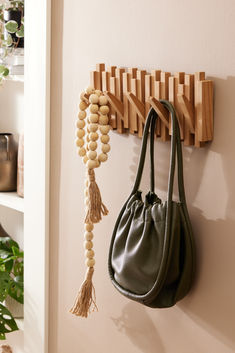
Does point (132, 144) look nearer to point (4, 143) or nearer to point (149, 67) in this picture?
point (149, 67)

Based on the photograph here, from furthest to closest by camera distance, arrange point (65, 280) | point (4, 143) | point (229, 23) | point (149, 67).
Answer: point (4, 143)
point (65, 280)
point (149, 67)
point (229, 23)

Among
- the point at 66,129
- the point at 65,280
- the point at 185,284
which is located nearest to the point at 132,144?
the point at 66,129

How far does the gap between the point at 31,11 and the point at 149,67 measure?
0.45 m

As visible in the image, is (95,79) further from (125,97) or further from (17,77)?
(17,77)

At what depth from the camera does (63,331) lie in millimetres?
1479

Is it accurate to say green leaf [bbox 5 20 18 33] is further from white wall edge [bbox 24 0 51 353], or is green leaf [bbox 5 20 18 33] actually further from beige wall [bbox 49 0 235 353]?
beige wall [bbox 49 0 235 353]

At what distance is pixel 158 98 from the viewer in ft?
3.55

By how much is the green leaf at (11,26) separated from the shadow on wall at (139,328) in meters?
0.88

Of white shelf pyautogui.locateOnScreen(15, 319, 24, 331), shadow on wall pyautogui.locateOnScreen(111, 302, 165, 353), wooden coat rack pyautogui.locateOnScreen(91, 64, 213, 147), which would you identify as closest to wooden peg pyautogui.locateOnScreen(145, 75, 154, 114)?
wooden coat rack pyautogui.locateOnScreen(91, 64, 213, 147)

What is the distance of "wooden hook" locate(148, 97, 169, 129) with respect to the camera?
1029 mm

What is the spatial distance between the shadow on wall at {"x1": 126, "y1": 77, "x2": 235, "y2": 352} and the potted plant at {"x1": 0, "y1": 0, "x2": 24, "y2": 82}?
699 millimetres

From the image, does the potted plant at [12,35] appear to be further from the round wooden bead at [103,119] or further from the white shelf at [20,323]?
the white shelf at [20,323]

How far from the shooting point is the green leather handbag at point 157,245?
40.4 inches

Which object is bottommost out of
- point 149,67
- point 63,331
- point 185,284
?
point 63,331
